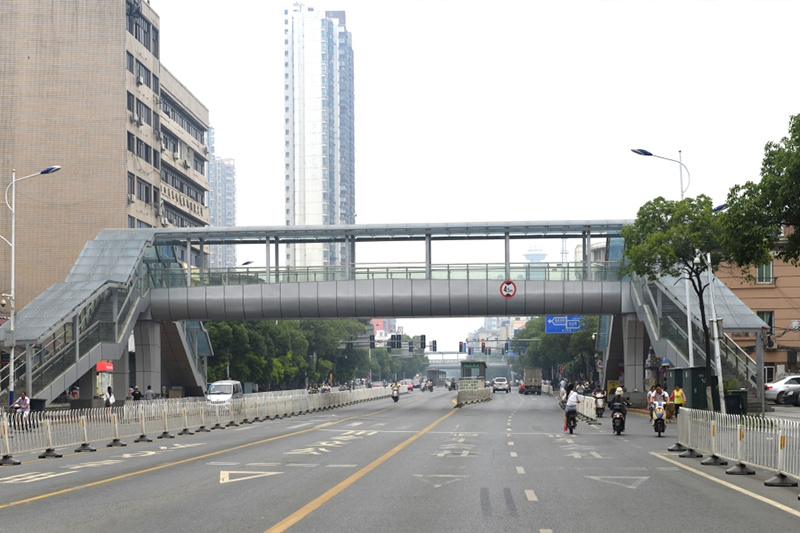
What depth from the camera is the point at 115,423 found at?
95.2ft

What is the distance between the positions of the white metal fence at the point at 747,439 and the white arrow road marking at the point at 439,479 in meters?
5.59

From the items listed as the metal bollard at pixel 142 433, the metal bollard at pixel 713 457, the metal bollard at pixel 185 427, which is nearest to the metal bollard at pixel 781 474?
the metal bollard at pixel 713 457

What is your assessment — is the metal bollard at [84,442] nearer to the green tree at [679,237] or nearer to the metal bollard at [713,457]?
the metal bollard at [713,457]

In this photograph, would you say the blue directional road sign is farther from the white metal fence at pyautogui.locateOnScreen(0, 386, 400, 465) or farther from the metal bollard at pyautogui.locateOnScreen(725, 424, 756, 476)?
the metal bollard at pyautogui.locateOnScreen(725, 424, 756, 476)

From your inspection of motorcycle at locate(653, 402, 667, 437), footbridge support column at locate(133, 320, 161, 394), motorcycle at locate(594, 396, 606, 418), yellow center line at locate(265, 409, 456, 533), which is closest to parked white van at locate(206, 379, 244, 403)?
footbridge support column at locate(133, 320, 161, 394)

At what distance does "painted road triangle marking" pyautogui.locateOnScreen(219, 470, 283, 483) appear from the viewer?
58.4ft

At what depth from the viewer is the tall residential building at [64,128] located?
2960 inches

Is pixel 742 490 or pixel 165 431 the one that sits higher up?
pixel 742 490

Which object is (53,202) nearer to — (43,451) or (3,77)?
(3,77)

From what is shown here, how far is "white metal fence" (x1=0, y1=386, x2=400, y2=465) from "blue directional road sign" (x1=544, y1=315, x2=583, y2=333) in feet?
127

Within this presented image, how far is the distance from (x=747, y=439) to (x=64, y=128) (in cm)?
6739

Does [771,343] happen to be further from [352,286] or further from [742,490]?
[742,490]

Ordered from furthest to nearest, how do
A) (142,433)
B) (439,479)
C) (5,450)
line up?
(142,433)
(5,450)
(439,479)

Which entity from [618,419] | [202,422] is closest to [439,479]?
[618,419]
